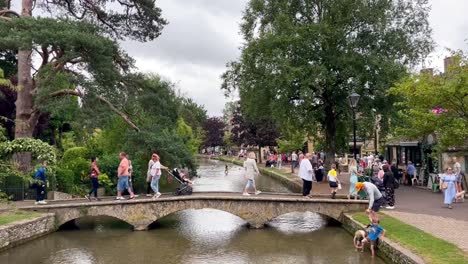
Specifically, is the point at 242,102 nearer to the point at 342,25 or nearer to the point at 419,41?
the point at 342,25

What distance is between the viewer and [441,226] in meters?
14.4

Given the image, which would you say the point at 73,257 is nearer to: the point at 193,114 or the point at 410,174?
the point at 410,174

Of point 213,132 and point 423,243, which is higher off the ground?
point 213,132

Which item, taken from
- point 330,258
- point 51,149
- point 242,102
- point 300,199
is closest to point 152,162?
point 51,149

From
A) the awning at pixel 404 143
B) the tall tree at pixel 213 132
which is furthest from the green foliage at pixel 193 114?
the awning at pixel 404 143

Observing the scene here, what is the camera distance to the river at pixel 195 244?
14.1 metres

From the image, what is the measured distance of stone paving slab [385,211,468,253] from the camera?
41.2 feet

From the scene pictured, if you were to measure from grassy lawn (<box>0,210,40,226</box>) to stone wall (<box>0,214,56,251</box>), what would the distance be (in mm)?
318

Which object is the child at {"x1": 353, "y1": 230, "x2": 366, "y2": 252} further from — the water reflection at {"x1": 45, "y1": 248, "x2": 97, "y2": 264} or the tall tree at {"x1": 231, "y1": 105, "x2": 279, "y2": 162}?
the tall tree at {"x1": 231, "y1": 105, "x2": 279, "y2": 162}

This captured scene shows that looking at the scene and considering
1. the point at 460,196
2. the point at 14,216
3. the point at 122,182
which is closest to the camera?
the point at 14,216

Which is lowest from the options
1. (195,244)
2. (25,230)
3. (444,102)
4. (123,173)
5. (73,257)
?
(73,257)

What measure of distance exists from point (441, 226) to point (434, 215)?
2036 mm

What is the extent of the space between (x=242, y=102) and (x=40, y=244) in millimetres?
18052

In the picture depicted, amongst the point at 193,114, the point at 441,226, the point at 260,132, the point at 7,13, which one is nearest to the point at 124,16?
the point at 7,13
